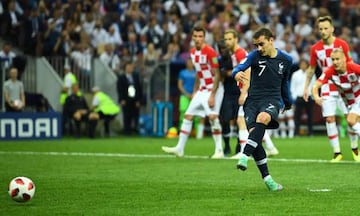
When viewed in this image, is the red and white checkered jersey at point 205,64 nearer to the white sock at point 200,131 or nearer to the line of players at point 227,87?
the line of players at point 227,87

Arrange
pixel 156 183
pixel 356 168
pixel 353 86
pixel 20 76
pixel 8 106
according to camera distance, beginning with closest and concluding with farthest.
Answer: pixel 156 183
pixel 356 168
pixel 353 86
pixel 8 106
pixel 20 76

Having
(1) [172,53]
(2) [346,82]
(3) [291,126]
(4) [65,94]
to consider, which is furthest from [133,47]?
(2) [346,82]

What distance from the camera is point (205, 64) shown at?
65.9 ft

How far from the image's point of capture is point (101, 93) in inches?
1172

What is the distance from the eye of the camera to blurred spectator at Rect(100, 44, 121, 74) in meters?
31.4

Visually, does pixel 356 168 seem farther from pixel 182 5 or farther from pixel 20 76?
pixel 182 5

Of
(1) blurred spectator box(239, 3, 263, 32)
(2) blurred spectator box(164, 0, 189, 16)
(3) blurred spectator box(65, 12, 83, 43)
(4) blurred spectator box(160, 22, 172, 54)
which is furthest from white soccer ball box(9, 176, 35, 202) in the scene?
(2) blurred spectator box(164, 0, 189, 16)

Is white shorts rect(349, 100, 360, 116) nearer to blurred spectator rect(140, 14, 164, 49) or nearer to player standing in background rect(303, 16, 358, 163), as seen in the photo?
player standing in background rect(303, 16, 358, 163)

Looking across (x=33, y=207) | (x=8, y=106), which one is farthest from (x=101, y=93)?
(x=33, y=207)

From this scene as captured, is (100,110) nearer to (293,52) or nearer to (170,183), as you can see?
(293,52)

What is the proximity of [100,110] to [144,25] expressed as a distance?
15.4ft

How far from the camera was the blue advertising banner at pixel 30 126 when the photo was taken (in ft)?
87.6

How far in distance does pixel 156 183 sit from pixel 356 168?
405 cm

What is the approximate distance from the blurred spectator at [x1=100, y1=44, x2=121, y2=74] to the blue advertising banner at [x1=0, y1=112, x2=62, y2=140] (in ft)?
14.6
